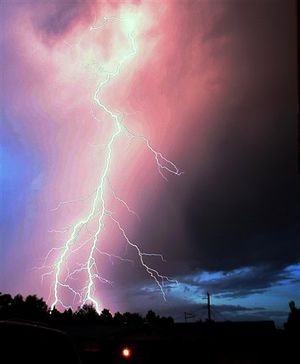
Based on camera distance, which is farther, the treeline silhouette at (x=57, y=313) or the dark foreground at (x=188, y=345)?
the treeline silhouette at (x=57, y=313)

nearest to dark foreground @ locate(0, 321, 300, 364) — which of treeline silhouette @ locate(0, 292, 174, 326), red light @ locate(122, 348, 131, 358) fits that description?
red light @ locate(122, 348, 131, 358)

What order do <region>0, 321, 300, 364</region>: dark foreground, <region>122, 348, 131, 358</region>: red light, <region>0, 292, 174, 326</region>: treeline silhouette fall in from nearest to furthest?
<region>0, 321, 300, 364</region>: dark foreground → <region>122, 348, 131, 358</region>: red light → <region>0, 292, 174, 326</region>: treeline silhouette

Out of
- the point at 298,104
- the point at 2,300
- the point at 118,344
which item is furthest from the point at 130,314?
the point at 298,104

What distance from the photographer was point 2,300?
60094mm

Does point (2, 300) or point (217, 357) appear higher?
point (2, 300)

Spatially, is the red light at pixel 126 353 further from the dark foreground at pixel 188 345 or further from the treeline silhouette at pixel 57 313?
the treeline silhouette at pixel 57 313

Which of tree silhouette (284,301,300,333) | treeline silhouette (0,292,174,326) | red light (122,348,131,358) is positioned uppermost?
treeline silhouette (0,292,174,326)

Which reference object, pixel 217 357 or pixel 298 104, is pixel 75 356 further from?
pixel 217 357

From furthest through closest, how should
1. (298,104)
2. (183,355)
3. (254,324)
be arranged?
(254,324), (183,355), (298,104)

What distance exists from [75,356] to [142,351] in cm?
2507

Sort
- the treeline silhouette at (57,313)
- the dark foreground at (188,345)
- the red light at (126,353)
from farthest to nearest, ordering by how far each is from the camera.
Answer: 1. the treeline silhouette at (57,313)
2. the red light at (126,353)
3. the dark foreground at (188,345)

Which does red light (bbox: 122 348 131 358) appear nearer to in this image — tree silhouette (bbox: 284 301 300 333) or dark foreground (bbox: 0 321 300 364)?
dark foreground (bbox: 0 321 300 364)

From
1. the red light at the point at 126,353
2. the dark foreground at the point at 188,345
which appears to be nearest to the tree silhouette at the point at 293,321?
the dark foreground at the point at 188,345

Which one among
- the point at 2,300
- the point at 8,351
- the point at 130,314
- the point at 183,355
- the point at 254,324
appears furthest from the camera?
the point at 130,314
